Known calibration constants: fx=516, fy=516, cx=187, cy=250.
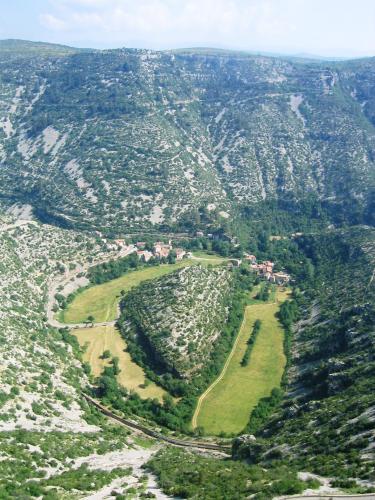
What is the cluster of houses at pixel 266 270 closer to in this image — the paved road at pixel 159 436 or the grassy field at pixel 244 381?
the grassy field at pixel 244 381

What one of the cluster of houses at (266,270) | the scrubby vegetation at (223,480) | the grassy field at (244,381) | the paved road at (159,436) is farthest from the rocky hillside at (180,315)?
the scrubby vegetation at (223,480)

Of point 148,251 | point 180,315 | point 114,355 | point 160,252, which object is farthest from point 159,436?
point 148,251

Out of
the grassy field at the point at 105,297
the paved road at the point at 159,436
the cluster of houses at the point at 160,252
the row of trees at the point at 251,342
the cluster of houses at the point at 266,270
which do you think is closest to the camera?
the paved road at the point at 159,436

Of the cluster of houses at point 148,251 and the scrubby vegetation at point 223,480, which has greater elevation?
the scrubby vegetation at point 223,480

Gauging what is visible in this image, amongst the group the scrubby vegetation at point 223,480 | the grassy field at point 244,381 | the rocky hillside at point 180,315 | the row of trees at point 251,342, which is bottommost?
the grassy field at point 244,381

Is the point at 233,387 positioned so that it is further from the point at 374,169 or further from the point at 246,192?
the point at 374,169

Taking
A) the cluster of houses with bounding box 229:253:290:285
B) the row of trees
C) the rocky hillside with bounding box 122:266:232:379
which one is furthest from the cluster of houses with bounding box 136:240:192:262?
the row of trees

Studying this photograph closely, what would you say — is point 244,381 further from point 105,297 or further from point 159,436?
point 105,297

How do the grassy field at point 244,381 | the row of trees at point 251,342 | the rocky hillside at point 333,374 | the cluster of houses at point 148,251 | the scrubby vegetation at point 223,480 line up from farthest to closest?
the cluster of houses at point 148,251, the row of trees at point 251,342, the grassy field at point 244,381, the rocky hillside at point 333,374, the scrubby vegetation at point 223,480
